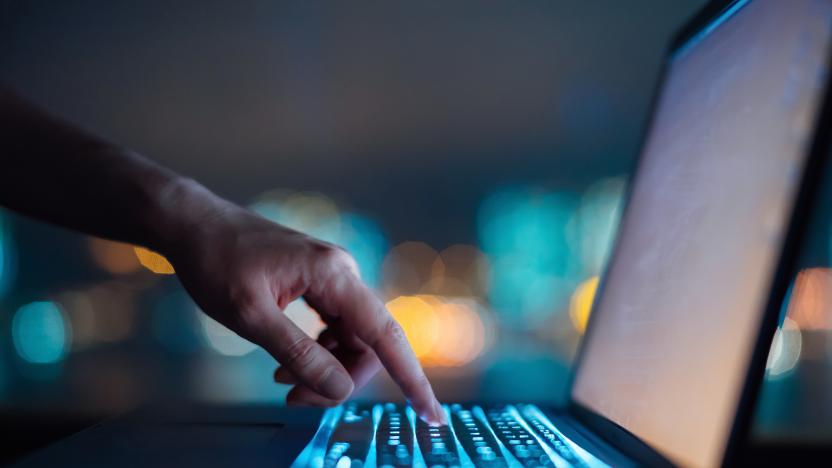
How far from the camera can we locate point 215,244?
64 cm

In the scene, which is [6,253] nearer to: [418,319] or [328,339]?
[418,319]

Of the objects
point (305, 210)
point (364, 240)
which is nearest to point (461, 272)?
point (364, 240)

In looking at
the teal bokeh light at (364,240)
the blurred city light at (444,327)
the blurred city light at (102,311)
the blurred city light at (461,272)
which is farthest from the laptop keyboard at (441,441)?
the blurred city light at (102,311)

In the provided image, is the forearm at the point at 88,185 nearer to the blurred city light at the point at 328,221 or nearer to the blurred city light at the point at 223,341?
the blurred city light at the point at 328,221

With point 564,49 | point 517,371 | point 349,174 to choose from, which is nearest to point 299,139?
point 349,174

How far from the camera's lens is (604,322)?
0.76 meters

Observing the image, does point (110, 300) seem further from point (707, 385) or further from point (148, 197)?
point (707, 385)

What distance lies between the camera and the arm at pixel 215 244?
61 cm

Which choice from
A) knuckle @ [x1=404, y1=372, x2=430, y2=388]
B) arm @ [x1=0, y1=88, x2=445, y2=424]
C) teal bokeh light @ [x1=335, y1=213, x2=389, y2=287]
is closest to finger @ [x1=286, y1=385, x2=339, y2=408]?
arm @ [x1=0, y1=88, x2=445, y2=424]

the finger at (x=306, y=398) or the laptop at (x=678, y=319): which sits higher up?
the laptop at (x=678, y=319)

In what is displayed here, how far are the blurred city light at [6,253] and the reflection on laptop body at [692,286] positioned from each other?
621cm

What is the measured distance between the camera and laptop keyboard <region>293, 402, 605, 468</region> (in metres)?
0.49

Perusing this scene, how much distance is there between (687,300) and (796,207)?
0.47 feet

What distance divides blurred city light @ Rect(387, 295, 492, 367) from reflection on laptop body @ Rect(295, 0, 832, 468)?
6.04 m
